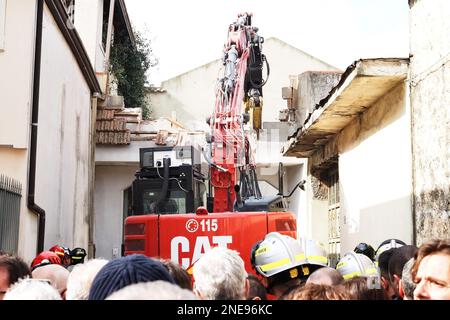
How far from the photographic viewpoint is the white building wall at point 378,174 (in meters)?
8.69

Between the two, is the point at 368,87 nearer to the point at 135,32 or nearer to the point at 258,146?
the point at 258,146

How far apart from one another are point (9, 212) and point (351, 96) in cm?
482

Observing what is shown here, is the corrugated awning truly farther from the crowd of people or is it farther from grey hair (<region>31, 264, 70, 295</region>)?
grey hair (<region>31, 264, 70, 295</region>)

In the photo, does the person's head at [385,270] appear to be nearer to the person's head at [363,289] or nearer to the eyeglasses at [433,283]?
the person's head at [363,289]

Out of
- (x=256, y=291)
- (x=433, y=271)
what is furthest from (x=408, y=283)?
(x=256, y=291)

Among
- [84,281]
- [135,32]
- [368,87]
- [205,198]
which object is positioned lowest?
[84,281]

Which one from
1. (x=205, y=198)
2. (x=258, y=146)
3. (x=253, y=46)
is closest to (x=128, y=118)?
(x=258, y=146)

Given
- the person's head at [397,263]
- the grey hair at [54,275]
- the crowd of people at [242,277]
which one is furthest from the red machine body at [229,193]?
the person's head at [397,263]

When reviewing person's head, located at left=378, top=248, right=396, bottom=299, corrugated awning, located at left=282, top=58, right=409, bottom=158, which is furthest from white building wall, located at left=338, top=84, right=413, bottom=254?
person's head, located at left=378, top=248, right=396, bottom=299

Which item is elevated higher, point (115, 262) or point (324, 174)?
point (324, 174)

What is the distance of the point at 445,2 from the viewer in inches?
288

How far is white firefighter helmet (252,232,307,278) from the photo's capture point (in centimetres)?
480

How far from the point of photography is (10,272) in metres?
3.73
